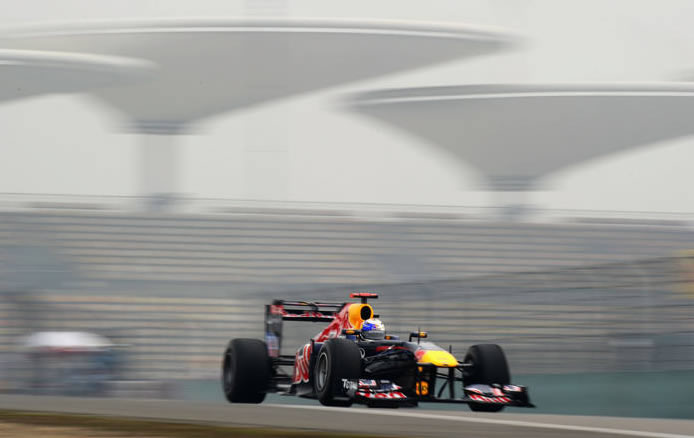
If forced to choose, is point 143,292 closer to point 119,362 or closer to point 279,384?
point 119,362

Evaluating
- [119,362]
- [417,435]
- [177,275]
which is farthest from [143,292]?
[417,435]

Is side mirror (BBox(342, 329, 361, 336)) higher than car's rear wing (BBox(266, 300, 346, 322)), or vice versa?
car's rear wing (BBox(266, 300, 346, 322))

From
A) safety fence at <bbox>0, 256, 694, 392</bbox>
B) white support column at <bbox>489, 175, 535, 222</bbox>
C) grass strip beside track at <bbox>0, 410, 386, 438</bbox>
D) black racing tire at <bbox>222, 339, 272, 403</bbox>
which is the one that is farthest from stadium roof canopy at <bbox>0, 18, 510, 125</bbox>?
grass strip beside track at <bbox>0, 410, 386, 438</bbox>

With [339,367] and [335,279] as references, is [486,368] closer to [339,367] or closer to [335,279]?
[339,367]

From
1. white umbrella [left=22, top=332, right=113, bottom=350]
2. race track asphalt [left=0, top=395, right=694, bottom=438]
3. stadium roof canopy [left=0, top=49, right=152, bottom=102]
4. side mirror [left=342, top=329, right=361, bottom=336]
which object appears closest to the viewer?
race track asphalt [left=0, top=395, right=694, bottom=438]

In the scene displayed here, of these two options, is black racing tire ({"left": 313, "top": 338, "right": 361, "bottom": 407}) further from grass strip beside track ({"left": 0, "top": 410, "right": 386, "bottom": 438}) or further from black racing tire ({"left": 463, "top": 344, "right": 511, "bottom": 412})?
grass strip beside track ({"left": 0, "top": 410, "right": 386, "bottom": 438})

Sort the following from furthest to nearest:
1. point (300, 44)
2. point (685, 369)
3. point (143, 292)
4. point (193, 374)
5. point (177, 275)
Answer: point (300, 44), point (177, 275), point (143, 292), point (193, 374), point (685, 369)

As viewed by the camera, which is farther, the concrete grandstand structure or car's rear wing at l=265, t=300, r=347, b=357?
the concrete grandstand structure

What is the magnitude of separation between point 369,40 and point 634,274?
3155 cm

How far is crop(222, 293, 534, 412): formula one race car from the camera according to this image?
10.1 metres

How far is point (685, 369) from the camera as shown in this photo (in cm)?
1007

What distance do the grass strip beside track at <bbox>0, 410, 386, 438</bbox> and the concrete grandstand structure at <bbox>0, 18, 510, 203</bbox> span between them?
111ft

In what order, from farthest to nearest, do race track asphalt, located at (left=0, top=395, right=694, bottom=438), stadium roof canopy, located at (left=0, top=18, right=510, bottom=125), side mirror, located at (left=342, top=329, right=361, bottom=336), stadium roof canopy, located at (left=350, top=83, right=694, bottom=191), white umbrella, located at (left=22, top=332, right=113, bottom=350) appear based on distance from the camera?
stadium roof canopy, located at (left=350, top=83, right=694, bottom=191) < stadium roof canopy, located at (left=0, top=18, right=510, bottom=125) < white umbrella, located at (left=22, top=332, right=113, bottom=350) < side mirror, located at (left=342, top=329, right=361, bottom=336) < race track asphalt, located at (left=0, top=395, right=694, bottom=438)

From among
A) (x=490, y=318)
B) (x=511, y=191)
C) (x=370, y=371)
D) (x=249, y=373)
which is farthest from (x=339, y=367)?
(x=511, y=191)
